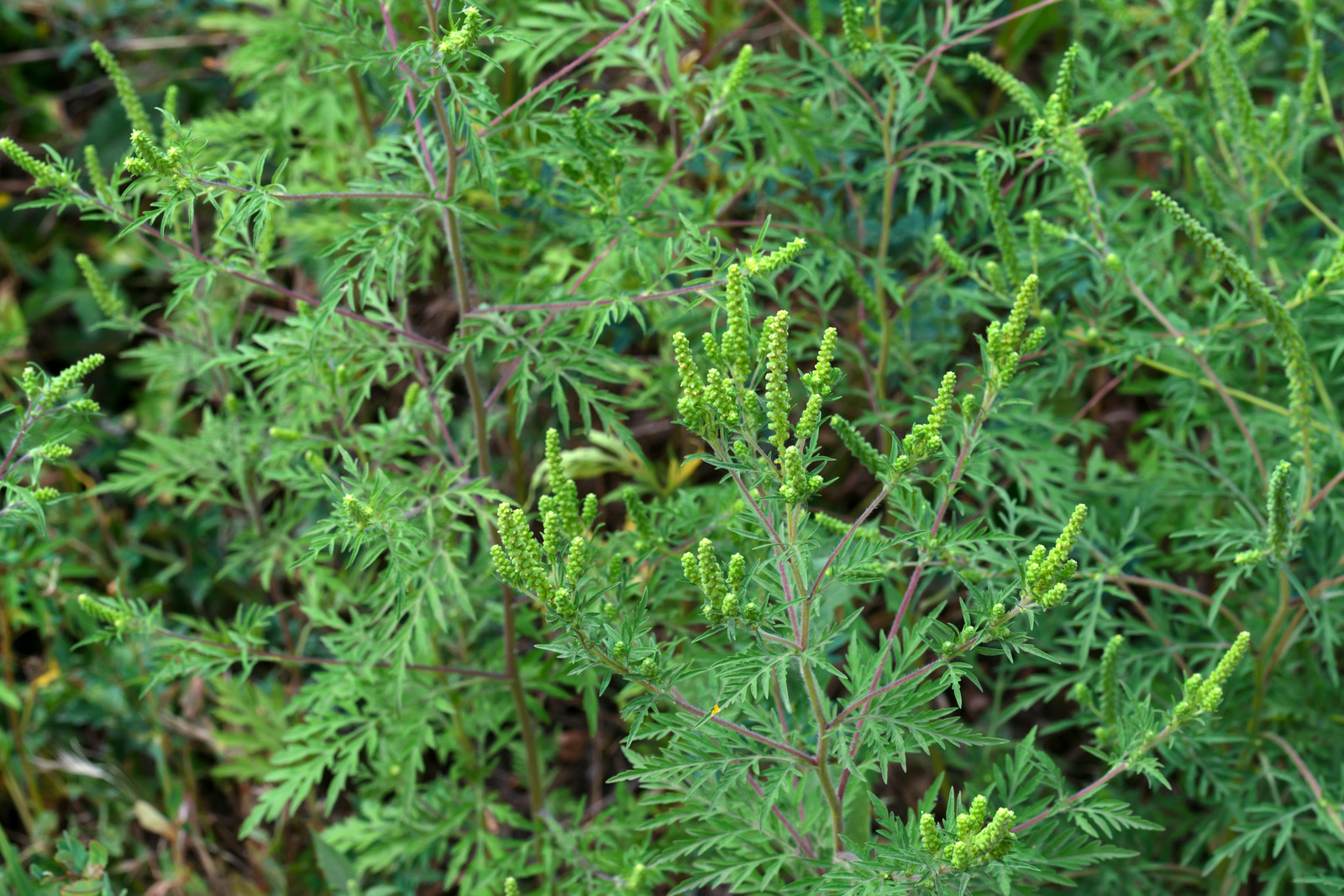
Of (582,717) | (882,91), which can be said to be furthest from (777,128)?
(582,717)

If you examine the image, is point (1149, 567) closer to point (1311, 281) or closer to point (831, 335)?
point (1311, 281)

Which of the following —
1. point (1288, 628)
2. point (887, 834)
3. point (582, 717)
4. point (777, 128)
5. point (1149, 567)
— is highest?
point (777, 128)

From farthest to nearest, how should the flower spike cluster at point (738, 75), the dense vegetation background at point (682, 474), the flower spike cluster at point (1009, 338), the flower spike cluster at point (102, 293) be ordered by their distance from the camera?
1. the flower spike cluster at point (102, 293)
2. the flower spike cluster at point (738, 75)
3. the dense vegetation background at point (682, 474)
4. the flower spike cluster at point (1009, 338)

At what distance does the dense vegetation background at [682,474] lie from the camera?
166 cm

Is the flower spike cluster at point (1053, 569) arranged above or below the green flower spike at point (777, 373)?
below

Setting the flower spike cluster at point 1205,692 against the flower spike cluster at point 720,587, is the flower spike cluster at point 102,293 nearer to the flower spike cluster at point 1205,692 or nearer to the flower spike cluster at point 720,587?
the flower spike cluster at point 720,587

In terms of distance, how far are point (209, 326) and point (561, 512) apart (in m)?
1.33

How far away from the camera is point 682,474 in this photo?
252cm

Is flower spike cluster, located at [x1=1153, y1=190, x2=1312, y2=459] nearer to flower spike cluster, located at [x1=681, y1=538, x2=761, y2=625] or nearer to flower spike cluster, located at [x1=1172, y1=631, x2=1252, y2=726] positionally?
flower spike cluster, located at [x1=1172, y1=631, x2=1252, y2=726]

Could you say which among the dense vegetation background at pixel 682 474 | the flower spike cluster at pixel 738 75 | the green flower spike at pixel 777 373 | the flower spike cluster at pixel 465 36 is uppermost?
the flower spike cluster at pixel 465 36

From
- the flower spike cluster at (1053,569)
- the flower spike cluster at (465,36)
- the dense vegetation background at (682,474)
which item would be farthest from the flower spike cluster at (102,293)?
the flower spike cluster at (1053,569)

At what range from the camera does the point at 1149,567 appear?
102 inches

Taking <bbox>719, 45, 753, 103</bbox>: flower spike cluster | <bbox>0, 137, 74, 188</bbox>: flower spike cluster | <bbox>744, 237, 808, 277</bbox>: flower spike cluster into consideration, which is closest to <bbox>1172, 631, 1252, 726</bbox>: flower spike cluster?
<bbox>744, 237, 808, 277</bbox>: flower spike cluster

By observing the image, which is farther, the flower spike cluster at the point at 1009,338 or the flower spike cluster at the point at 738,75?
the flower spike cluster at the point at 738,75
